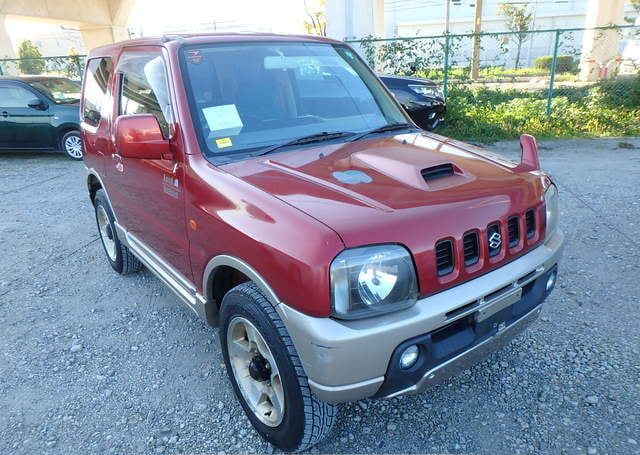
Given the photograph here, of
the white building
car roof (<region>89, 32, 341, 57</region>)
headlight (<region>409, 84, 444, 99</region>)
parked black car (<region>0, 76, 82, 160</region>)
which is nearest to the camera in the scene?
car roof (<region>89, 32, 341, 57</region>)

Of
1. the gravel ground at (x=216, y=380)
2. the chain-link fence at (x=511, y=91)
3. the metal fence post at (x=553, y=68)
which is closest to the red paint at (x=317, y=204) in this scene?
the gravel ground at (x=216, y=380)

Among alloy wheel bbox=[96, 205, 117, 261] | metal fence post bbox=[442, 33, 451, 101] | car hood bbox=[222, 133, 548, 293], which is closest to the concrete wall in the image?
metal fence post bbox=[442, 33, 451, 101]

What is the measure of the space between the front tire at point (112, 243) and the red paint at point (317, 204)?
1.18 meters

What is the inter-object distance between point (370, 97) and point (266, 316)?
1857mm

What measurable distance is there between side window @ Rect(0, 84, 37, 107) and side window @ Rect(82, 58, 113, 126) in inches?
261

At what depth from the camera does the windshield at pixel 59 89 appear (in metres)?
9.68

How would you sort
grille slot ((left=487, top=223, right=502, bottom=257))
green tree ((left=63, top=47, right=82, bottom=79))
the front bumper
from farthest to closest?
green tree ((left=63, top=47, right=82, bottom=79))
grille slot ((left=487, top=223, right=502, bottom=257))
the front bumper

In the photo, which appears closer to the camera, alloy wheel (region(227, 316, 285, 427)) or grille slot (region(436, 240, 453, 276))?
grille slot (region(436, 240, 453, 276))

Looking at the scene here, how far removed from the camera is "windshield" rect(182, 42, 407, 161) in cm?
259

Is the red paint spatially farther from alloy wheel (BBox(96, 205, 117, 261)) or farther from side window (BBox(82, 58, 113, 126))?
alloy wheel (BBox(96, 205, 117, 261))

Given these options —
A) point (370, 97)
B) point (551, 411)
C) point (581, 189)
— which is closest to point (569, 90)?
point (581, 189)

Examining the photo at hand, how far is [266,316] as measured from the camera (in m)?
1.98

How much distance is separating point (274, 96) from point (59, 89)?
9.20 metres

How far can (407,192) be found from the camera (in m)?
2.05
